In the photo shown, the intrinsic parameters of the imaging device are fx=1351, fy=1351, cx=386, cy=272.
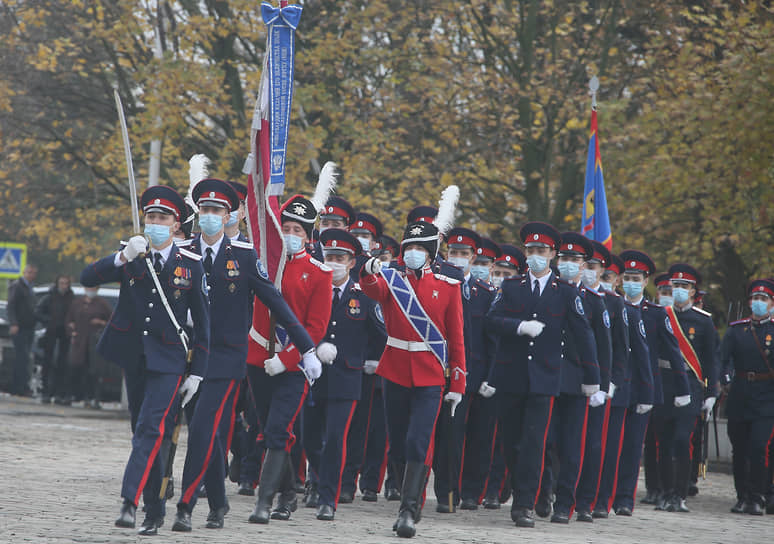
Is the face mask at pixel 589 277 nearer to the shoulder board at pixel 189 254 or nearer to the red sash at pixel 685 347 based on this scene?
the red sash at pixel 685 347

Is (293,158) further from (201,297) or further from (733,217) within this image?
(201,297)

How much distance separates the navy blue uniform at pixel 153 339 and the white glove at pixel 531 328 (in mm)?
3153

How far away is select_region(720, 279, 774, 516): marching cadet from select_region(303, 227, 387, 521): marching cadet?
4.33 meters

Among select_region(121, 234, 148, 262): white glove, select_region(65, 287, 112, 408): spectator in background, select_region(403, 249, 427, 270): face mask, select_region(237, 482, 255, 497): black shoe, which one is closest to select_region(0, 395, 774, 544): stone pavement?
select_region(237, 482, 255, 497): black shoe

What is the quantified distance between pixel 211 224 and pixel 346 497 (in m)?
3.64

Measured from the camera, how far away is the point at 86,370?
866 inches

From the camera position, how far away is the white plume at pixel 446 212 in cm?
1049

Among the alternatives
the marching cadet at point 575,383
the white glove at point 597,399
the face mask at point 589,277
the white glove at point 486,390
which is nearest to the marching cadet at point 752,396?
the face mask at point 589,277

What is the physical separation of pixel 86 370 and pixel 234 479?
10496 mm

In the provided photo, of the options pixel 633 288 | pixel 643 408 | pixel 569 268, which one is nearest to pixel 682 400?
pixel 643 408

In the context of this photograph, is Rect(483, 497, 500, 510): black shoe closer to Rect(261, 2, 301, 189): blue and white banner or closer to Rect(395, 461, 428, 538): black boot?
Rect(395, 461, 428, 538): black boot

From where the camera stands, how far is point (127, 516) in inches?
310

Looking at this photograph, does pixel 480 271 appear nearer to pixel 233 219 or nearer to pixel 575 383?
pixel 575 383

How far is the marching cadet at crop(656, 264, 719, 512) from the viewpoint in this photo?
12891mm
